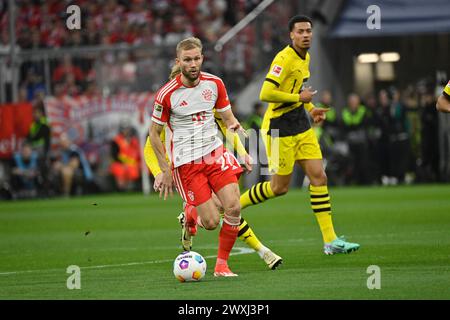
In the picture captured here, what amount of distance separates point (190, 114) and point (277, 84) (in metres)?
2.33

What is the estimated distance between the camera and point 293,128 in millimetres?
13273

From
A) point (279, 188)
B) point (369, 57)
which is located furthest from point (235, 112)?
point (279, 188)

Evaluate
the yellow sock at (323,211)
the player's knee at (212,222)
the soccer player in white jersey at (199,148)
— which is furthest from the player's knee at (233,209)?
the yellow sock at (323,211)

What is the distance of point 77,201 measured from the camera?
26.2m

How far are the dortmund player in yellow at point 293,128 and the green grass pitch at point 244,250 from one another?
614 mm

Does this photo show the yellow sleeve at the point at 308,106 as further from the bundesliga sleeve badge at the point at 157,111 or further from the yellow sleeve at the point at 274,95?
the bundesliga sleeve badge at the point at 157,111

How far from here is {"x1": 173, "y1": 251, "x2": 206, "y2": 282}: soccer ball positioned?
10.1 metres

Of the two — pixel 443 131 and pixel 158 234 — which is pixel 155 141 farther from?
pixel 443 131

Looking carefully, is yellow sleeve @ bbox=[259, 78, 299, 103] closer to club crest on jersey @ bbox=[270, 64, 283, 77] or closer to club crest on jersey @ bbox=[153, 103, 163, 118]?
club crest on jersey @ bbox=[270, 64, 283, 77]

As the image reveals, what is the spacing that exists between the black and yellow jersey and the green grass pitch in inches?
58.7

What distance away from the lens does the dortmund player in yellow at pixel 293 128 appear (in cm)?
1291

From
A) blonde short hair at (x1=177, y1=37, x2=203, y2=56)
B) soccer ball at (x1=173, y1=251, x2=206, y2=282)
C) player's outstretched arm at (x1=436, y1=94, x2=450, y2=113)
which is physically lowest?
soccer ball at (x1=173, y1=251, x2=206, y2=282)

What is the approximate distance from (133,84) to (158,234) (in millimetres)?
12498

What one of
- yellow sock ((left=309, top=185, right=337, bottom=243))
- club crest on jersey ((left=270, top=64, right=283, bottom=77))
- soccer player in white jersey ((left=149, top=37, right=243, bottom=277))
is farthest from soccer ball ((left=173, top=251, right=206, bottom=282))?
club crest on jersey ((left=270, top=64, right=283, bottom=77))
